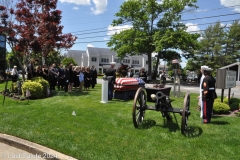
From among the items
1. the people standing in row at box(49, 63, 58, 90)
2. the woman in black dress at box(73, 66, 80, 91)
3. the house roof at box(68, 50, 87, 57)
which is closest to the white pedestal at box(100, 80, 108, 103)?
the woman in black dress at box(73, 66, 80, 91)

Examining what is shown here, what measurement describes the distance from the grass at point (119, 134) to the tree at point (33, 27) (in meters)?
5.98

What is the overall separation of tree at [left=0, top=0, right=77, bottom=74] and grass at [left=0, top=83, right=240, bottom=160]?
19.6ft

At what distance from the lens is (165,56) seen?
1470 inches

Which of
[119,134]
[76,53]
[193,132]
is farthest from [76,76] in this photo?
[76,53]

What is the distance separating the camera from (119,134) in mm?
5668

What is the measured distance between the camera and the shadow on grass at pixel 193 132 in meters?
5.66

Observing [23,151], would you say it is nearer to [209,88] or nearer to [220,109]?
[209,88]

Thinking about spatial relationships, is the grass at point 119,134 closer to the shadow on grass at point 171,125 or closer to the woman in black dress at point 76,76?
the shadow on grass at point 171,125

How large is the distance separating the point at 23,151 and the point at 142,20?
106 feet

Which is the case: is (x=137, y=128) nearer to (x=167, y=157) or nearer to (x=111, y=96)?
(x=167, y=157)

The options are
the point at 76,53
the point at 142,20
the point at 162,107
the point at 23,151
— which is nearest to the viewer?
the point at 23,151

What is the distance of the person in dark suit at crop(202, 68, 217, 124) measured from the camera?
21.3ft

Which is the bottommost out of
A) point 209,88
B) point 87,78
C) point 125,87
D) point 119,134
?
point 119,134

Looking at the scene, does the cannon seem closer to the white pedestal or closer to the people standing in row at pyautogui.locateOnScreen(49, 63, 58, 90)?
the white pedestal
